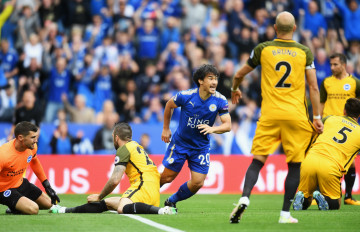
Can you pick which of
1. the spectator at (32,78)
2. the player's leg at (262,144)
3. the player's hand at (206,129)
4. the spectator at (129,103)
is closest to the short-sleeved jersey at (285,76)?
the player's leg at (262,144)

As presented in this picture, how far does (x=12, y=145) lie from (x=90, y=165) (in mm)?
6548

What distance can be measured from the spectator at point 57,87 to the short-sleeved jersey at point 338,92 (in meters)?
7.68

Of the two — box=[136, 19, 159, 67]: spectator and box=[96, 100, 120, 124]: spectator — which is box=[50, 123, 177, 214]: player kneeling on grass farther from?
box=[136, 19, 159, 67]: spectator

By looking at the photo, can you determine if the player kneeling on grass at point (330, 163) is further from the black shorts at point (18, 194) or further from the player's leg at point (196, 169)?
the black shorts at point (18, 194)

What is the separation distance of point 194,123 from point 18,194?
2.70 m

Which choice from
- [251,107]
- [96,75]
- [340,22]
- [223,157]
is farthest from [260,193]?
[340,22]

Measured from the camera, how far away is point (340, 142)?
10141 millimetres

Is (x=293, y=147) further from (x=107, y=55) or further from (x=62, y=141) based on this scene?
(x=107, y=55)

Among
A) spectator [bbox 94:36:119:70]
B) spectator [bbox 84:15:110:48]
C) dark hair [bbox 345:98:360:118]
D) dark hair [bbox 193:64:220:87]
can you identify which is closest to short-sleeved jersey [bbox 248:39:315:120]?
dark hair [bbox 193:64:220:87]

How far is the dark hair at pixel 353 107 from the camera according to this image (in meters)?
10.3

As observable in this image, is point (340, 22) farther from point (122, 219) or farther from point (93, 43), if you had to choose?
point (122, 219)

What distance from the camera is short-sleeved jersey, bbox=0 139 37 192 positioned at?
347 inches

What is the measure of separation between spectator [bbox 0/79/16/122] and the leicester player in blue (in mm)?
7766

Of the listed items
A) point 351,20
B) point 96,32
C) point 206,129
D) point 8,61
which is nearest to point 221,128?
point 206,129
